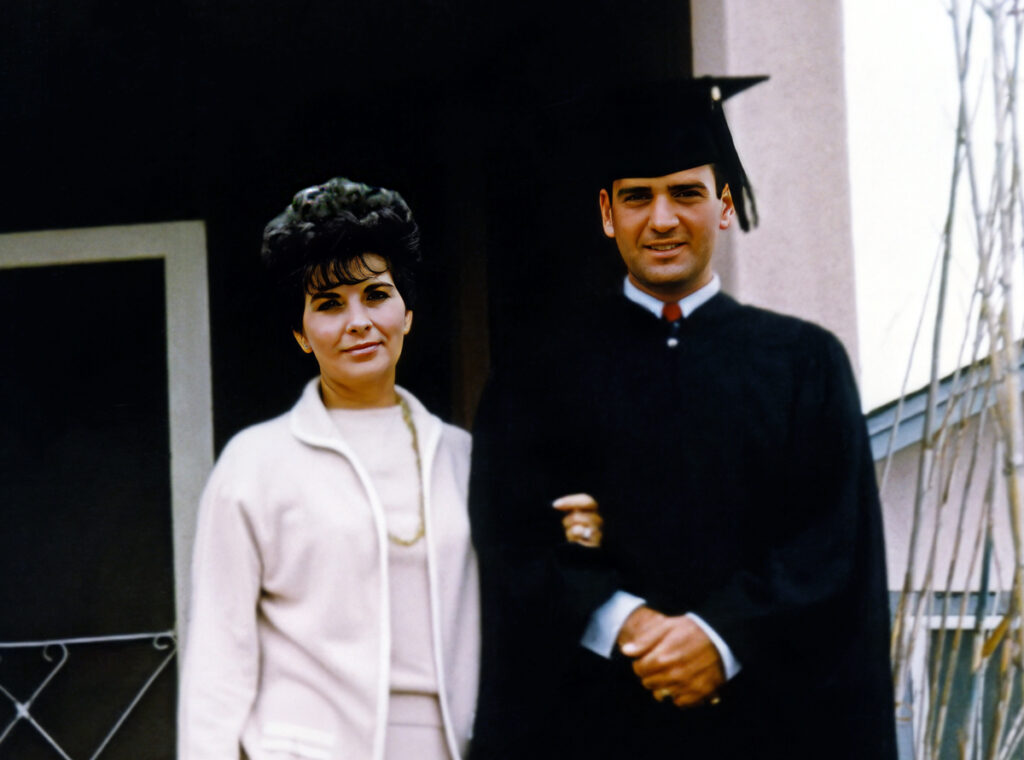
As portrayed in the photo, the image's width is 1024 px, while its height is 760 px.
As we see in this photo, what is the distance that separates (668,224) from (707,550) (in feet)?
1.77

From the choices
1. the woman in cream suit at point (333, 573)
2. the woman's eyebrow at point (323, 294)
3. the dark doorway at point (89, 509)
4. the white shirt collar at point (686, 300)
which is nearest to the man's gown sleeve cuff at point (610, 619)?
the woman in cream suit at point (333, 573)

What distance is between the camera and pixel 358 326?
82.3 inches

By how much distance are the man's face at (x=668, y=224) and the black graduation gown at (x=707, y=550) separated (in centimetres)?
10

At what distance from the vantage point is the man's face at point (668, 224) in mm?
2004

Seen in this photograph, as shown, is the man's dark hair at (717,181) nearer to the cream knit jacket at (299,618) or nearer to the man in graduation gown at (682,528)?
the man in graduation gown at (682,528)

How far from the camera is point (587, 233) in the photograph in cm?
368

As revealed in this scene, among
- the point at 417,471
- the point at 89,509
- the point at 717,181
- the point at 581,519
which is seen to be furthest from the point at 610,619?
the point at 89,509

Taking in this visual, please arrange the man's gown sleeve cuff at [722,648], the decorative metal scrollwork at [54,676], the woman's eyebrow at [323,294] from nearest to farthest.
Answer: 1. the man's gown sleeve cuff at [722,648]
2. the woman's eyebrow at [323,294]
3. the decorative metal scrollwork at [54,676]

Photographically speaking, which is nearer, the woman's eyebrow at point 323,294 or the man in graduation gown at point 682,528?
the man in graduation gown at point 682,528

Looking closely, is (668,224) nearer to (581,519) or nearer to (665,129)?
(665,129)

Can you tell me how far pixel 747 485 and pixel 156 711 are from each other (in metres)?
2.71

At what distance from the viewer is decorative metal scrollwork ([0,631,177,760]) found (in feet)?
12.8

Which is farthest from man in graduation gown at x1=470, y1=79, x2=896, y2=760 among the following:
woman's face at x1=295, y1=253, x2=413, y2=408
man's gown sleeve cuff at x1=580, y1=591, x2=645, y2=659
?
woman's face at x1=295, y1=253, x2=413, y2=408

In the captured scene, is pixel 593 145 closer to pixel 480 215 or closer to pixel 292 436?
pixel 292 436
